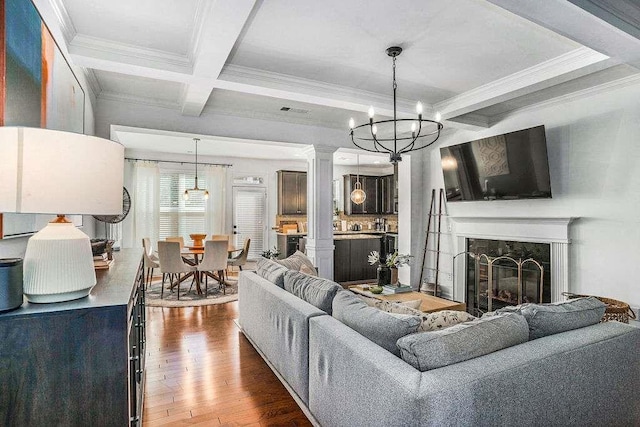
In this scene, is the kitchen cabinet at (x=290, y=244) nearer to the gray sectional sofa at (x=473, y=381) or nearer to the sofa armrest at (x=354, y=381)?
the gray sectional sofa at (x=473, y=381)

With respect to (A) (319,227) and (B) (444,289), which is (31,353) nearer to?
(A) (319,227)

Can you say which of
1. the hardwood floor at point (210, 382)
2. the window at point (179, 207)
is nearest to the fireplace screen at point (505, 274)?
the hardwood floor at point (210, 382)

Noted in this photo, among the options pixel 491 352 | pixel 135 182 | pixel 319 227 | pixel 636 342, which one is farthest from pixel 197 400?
pixel 135 182

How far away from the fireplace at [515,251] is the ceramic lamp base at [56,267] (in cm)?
446

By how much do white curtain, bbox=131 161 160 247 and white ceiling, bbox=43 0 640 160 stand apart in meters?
3.71

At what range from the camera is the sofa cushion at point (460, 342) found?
1467mm

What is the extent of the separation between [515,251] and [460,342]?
360 cm

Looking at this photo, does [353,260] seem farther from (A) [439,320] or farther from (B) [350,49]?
(A) [439,320]

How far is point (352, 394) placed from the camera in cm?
166

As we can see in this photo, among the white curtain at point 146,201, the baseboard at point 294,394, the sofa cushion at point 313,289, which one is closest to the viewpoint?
the baseboard at point 294,394

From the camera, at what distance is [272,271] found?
3.32 meters

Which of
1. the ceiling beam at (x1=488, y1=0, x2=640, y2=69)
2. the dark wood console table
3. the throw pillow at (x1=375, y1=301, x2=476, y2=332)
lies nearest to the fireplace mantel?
the ceiling beam at (x1=488, y1=0, x2=640, y2=69)

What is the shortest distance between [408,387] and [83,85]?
357 cm

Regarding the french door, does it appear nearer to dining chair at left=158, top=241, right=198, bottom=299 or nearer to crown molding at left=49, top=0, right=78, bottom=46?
dining chair at left=158, top=241, right=198, bottom=299
